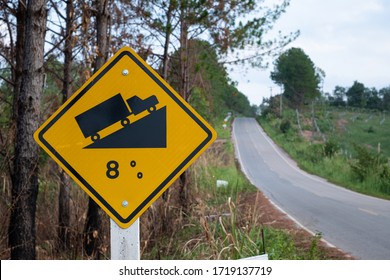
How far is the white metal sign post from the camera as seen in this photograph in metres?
2.89

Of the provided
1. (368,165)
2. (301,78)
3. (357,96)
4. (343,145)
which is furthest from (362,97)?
(368,165)

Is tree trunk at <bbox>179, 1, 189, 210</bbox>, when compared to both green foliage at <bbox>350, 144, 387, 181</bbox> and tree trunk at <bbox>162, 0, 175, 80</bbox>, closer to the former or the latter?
tree trunk at <bbox>162, 0, 175, 80</bbox>

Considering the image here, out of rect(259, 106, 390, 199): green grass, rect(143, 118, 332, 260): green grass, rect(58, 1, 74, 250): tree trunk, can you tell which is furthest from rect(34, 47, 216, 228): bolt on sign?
rect(259, 106, 390, 199): green grass

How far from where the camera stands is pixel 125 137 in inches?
115

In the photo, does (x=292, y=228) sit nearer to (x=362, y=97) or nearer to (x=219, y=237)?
(x=219, y=237)

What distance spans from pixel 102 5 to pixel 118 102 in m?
4.39

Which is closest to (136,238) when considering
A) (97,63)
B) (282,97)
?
(97,63)

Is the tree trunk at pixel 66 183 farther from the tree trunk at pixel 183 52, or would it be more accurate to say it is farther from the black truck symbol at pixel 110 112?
the black truck symbol at pixel 110 112

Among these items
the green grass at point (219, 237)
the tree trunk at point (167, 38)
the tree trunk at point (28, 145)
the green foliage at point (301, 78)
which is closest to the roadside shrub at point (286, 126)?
the green foliage at point (301, 78)

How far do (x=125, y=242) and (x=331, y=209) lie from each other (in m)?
12.9

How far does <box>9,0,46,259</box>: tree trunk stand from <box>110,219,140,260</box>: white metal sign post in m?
2.17

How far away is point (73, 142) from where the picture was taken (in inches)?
117

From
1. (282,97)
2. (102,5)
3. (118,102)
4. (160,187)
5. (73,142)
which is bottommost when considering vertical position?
(160,187)

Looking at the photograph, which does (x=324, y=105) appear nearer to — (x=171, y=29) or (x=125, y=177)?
(x=171, y=29)
